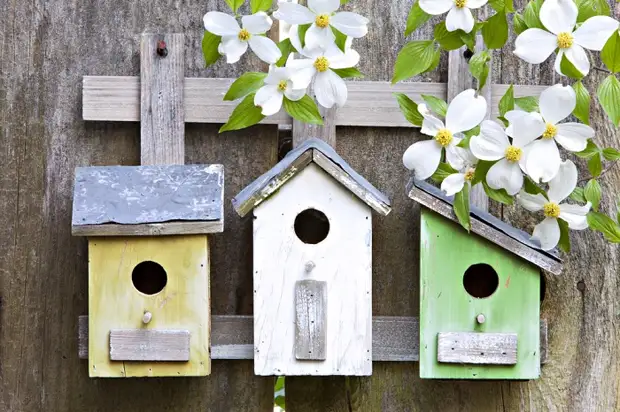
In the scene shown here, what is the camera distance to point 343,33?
1271 mm

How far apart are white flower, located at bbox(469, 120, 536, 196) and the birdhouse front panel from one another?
220 mm

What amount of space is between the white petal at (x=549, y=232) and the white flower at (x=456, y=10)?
0.32 meters

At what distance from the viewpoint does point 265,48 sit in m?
1.30

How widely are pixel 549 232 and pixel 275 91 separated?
47 cm

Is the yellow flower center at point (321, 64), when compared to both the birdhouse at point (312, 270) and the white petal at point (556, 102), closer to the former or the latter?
the birdhouse at point (312, 270)

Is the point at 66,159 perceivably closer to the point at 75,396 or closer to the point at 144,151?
the point at 144,151

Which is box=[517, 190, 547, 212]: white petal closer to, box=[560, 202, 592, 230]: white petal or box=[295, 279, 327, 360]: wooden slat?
box=[560, 202, 592, 230]: white petal

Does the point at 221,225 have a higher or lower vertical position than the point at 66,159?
lower

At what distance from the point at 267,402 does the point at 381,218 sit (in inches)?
14.8

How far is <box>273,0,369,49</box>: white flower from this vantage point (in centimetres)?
124

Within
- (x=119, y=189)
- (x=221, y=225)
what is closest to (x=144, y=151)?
(x=119, y=189)

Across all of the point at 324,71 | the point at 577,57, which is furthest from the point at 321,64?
the point at 577,57

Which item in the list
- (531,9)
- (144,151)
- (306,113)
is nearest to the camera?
(531,9)

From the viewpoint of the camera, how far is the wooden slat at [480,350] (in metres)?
1.37
